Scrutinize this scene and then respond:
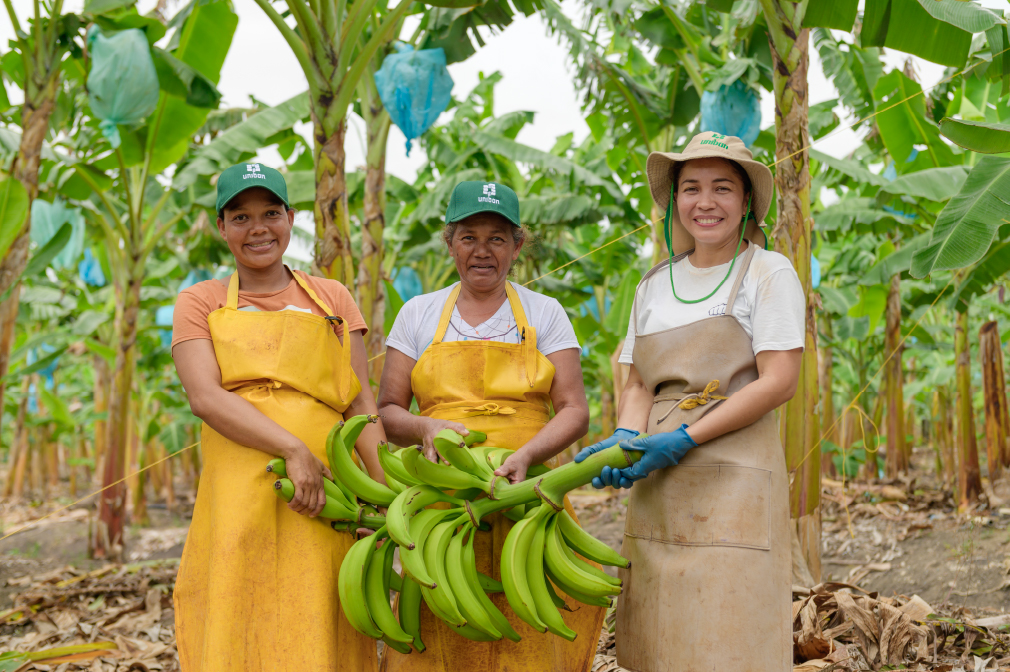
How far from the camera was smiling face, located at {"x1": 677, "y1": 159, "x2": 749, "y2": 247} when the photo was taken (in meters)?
2.06

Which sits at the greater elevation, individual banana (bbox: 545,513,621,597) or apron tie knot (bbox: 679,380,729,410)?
apron tie knot (bbox: 679,380,729,410)

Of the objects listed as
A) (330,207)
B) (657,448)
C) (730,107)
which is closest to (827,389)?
(730,107)

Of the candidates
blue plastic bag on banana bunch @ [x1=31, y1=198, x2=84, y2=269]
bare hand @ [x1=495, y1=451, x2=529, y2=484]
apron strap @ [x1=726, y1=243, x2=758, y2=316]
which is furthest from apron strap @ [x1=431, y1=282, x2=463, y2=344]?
blue plastic bag on banana bunch @ [x1=31, y1=198, x2=84, y2=269]

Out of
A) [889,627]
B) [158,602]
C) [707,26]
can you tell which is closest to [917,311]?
[707,26]

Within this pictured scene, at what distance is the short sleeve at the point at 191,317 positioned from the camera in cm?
209

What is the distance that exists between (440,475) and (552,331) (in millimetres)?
659

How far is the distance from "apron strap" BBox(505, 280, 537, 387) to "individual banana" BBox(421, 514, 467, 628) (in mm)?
514

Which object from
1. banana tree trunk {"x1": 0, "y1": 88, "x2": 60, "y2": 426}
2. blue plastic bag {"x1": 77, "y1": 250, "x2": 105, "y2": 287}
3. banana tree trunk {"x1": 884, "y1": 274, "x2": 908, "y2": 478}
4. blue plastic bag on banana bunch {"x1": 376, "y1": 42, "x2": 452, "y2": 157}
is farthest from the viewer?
blue plastic bag {"x1": 77, "y1": 250, "x2": 105, "y2": 287}

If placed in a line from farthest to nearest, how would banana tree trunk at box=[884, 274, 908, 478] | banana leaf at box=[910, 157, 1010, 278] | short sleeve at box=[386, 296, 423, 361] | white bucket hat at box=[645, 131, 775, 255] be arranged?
banana tree trunk at box=[884, 274, 908, 478]
banana leaf at box=[910, 157, 1010, 278]
short sleeve at box=[386, 296, 423, 361]
white bucket hat at box=[645, 131, 775, 255]

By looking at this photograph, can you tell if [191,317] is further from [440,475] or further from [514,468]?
[514,468]

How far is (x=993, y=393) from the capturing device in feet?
22.8

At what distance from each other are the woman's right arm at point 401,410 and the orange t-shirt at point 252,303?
0.16 meters

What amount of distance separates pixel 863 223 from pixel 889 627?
16.5 feet

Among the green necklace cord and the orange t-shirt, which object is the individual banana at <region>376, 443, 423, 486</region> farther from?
the green necklace cord
